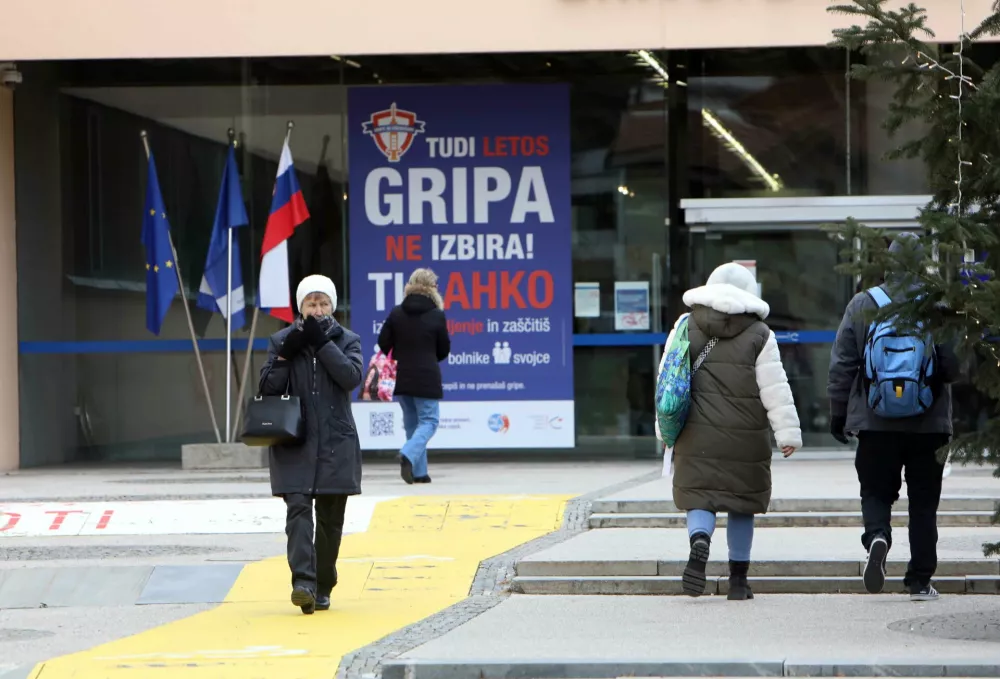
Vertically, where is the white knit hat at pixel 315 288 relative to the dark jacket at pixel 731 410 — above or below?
above

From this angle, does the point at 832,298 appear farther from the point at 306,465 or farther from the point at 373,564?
the point at 306,465

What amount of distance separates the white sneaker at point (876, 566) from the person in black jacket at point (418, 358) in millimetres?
6058

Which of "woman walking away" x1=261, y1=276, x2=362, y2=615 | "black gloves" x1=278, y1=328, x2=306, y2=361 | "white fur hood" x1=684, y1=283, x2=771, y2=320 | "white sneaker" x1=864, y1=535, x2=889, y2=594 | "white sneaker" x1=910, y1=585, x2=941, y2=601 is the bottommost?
"white sneaker" x1=910, y1=585, x2=941, y2=601

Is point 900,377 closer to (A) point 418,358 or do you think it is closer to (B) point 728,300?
(B) point 728,300

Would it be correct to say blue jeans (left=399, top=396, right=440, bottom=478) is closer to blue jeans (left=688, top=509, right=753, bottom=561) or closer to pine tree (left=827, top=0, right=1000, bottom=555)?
blue jeans (left=688, top=509, right=753, bottom=561)

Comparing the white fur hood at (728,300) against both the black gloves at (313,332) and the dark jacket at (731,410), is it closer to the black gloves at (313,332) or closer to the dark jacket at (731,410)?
the dark jacket at (731,410)

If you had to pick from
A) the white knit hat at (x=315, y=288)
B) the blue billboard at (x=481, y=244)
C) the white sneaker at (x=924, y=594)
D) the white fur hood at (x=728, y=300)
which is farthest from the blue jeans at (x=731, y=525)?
the blue billboard at (x=481, y=244)

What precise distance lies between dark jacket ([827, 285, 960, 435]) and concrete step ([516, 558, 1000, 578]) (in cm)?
106

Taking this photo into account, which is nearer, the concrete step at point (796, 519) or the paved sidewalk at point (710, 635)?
the paved sidewalk at point (710, 635)

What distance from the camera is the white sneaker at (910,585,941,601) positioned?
26.6ft

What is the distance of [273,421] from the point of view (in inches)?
308

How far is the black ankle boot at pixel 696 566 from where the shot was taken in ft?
26.6

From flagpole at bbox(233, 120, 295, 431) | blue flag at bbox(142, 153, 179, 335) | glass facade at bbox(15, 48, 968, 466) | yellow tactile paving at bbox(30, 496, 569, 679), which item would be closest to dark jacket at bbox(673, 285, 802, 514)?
yellow tactile paving at bbox(30, 496, 569, 679)

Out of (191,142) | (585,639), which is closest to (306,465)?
(585,639)
